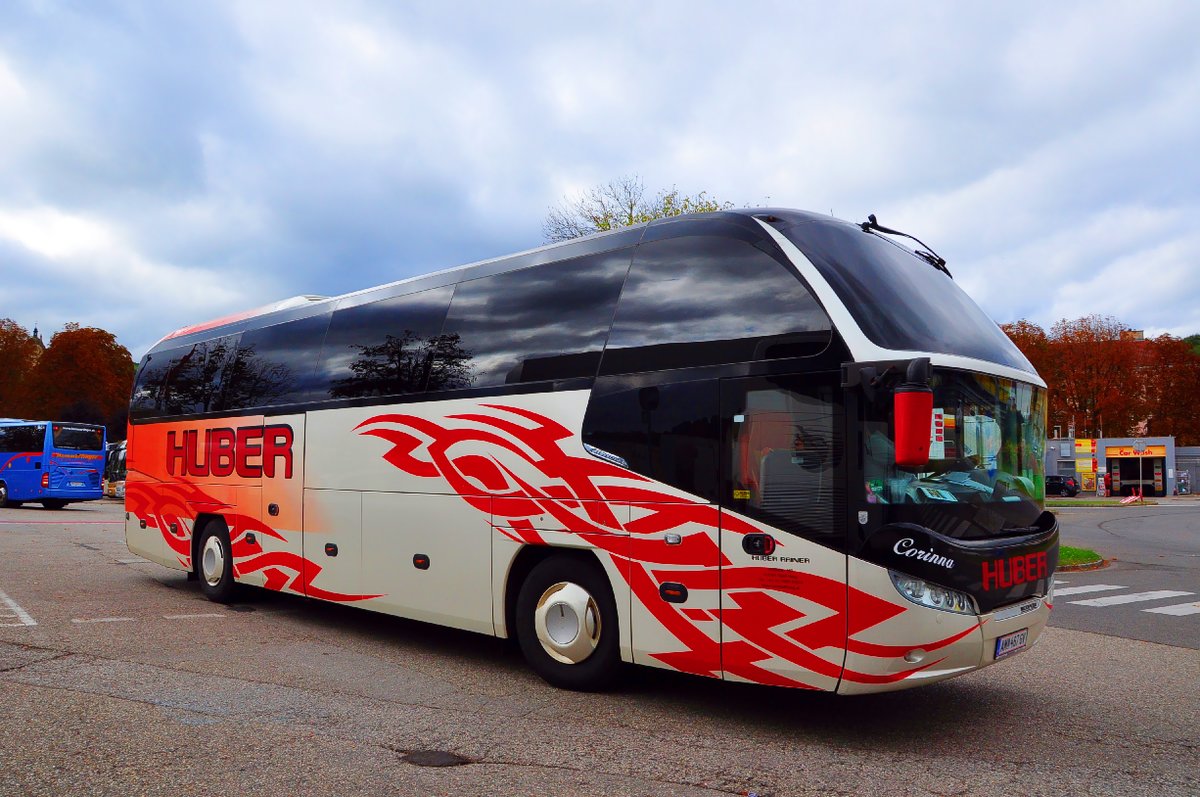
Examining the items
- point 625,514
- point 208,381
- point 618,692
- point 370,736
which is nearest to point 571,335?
point 625,514

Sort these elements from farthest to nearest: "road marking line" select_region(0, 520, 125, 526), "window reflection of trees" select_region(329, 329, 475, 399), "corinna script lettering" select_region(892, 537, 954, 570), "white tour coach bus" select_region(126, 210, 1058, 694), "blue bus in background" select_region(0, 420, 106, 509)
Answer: "blue bus in background" select_region(0, 420, 106, 509) → "road marking line" select_region(0, 520, 125, 526) → "window reflection of trees" select_region(329, 329, 475, 399) → "white tour coach bus" select_region(126, 210, 1058, 694) → "corinna script lettering" select_region(892, 537, 954, 570)

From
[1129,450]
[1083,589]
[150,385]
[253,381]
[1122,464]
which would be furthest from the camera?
[1122,464]

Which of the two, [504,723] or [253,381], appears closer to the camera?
[504,723]

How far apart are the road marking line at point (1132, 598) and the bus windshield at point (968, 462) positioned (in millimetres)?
7222

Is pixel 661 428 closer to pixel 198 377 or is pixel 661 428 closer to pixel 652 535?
pixel 652 535

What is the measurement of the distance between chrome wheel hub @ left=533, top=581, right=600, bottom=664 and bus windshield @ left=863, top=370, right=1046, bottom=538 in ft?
7.74

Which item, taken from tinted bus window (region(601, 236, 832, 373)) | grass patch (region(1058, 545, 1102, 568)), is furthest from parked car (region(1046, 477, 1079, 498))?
tinted bus window (region(601, 236, 832, 373))

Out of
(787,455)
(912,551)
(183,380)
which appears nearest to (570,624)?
(787,455)

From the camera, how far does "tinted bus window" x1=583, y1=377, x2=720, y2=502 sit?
20.8ft

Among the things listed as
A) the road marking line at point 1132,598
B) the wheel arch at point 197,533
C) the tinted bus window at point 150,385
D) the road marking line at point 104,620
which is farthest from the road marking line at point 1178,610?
the tinted bus window at point 150,385

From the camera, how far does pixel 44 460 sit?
108 feet

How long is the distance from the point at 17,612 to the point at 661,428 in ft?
24.4

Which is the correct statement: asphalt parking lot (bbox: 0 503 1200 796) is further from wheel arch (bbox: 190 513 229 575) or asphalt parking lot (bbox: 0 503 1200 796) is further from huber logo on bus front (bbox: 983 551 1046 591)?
wheel arch (bbox: 190 513 229 575)

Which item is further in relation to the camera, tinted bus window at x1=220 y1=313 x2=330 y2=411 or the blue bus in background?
the blue bus in background
